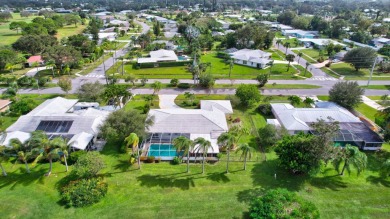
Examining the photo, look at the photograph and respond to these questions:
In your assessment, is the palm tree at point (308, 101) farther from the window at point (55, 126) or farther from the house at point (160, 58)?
the window at point (55, 126)

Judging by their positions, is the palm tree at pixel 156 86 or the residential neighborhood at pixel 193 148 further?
the palm tree at pixel 156 86

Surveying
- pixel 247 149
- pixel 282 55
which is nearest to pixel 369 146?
pixel 247 149

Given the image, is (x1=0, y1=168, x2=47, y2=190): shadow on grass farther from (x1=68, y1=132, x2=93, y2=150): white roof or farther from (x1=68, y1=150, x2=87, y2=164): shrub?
(x1=68, y1=132, x2=93, y2=150): white roof

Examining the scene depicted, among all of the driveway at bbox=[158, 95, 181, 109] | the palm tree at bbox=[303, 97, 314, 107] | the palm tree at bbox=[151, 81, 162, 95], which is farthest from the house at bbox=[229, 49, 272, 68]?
the palm tree at bbox=[151, 81, 162, 95]

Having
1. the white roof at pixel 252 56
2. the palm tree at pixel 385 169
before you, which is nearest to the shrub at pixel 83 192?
the palm tree at pixel 385 169

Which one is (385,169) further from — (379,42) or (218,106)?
(379,42)

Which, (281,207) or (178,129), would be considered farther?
(178,129)

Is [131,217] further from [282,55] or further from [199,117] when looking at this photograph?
[282,55]

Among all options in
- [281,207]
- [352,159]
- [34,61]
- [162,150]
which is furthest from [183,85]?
[34,61]
